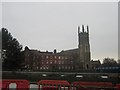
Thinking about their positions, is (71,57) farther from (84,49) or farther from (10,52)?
(10,52)

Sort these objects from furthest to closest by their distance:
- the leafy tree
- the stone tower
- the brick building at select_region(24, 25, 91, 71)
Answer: the stone tower, the brick building at select_region(24, 25, 91, 71), the leafy tree

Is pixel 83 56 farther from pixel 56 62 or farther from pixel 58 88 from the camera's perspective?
pixel 58 88

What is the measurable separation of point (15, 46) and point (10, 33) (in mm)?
2050

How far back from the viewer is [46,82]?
316 inches

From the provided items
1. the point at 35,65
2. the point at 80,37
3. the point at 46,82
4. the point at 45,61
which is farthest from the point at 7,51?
the point at 80,37

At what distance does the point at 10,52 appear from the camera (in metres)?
27.2

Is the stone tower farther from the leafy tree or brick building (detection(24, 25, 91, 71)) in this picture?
the leafy tree

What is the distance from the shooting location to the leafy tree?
26.1 metres

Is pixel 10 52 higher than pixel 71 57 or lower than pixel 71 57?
higher

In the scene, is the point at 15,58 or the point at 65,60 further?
the point at 65,60

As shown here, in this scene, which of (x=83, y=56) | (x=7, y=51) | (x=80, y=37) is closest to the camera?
(x=7, y=51)

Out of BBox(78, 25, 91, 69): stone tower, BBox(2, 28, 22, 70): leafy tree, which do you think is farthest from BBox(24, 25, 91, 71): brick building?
BBox(2, 28, 22, 70): leafy tree

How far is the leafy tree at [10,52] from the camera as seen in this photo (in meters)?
26.1

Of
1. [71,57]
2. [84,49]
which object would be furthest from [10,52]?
[84,49]
